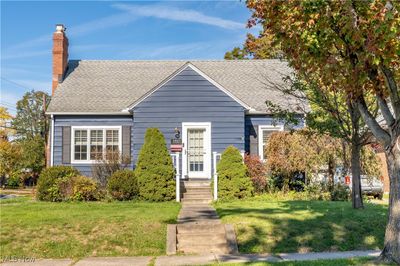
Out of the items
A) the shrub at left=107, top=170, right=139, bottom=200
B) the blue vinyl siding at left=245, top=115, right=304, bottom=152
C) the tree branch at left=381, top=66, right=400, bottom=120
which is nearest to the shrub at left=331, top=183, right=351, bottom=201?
the blue vinyl siding at left=245, top=115, right=304, bottom=152

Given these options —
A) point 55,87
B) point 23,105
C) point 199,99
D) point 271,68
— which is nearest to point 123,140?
point 199,99

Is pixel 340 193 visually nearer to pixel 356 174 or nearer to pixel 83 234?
pixel 356 174

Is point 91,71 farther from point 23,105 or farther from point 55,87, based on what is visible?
point 23,105

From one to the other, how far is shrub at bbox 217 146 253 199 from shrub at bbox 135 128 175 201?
1.85 metres

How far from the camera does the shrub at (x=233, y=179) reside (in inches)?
659

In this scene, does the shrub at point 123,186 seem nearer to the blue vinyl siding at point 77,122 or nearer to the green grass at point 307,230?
the blue vinyl siding at point 77,122

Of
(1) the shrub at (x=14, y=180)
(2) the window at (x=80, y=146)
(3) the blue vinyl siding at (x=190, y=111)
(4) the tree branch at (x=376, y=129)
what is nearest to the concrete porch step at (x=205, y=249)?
(4) the tree branch at (x=376, y=129)

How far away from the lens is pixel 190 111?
19.5 m

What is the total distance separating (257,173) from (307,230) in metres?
7.63

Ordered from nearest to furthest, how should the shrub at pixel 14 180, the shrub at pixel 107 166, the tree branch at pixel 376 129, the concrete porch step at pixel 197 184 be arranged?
the tree branch at pixel 376 129, the concrete porch step at pixel 197 184, the shrub at pixel 107 166, the shrub at pixel 14 180

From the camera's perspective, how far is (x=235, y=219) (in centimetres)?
1108

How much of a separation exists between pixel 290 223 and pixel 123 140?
36.1 ft

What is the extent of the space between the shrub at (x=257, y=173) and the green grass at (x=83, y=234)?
6.32 m

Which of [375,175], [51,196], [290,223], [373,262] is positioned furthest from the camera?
[375,175]
